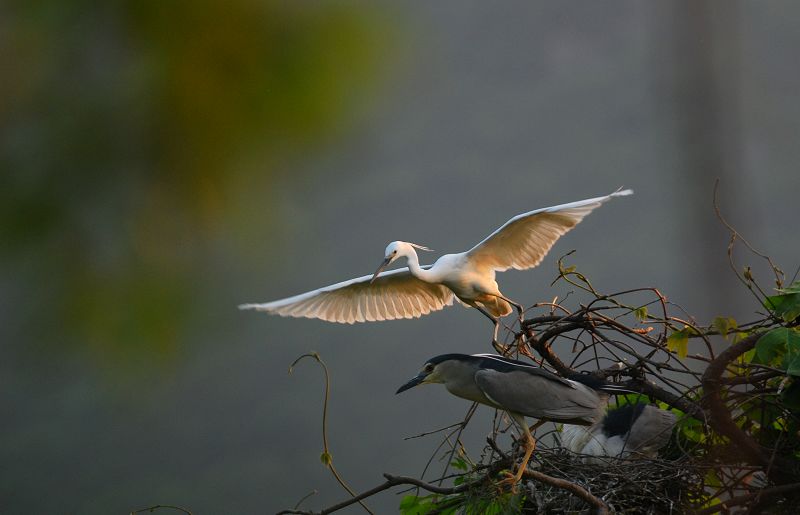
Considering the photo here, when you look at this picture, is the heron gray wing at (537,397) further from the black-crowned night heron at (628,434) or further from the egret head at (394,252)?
the egret head at (394,252)

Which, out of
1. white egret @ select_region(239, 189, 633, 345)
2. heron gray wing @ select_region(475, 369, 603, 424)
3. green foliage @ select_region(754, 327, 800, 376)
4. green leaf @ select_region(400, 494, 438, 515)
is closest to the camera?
green foliage @ select_region(754, 327, 800, 376)

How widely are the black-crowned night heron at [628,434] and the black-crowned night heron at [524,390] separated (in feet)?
0.34

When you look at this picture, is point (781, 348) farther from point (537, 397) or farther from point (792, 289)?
point (537, 397)

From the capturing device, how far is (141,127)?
26.2 inches

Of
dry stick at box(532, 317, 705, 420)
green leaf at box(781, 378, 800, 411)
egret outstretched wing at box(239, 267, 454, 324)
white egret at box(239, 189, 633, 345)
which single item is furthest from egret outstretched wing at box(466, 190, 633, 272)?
green leaf at box(781, 378, 800, 411)

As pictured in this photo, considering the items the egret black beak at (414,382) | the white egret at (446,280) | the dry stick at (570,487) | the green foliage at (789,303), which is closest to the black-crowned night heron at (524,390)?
the egret black beak at (414,382)

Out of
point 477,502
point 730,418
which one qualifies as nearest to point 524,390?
point 477,502

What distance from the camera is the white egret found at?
2285 millimetres

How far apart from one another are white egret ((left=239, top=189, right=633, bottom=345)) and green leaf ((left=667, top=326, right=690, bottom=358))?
54 cm

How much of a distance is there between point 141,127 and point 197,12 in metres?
0.11

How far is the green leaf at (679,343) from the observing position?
1.65 meters

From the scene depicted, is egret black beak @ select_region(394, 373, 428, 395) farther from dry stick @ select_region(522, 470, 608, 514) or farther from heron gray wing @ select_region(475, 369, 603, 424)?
dry stick @ select_region(522, 470, 608, 514)

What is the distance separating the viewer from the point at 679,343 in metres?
1.66

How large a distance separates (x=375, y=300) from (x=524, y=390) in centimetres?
94
